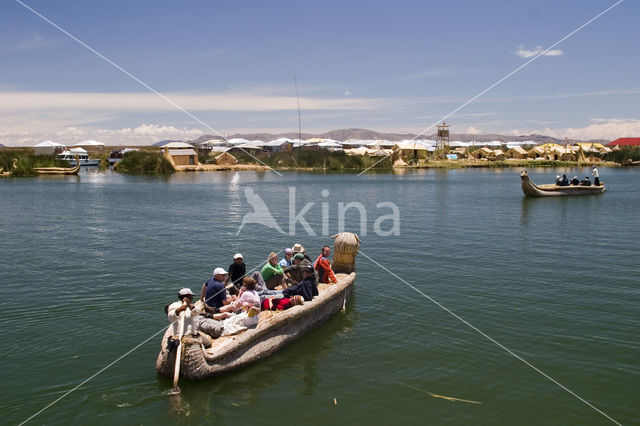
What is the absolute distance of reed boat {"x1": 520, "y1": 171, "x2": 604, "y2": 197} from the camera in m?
40.8

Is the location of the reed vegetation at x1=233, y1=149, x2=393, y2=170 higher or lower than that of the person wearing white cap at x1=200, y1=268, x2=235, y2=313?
higher

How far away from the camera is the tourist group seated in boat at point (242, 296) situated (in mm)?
9188

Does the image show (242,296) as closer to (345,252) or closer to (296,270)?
(296,270)

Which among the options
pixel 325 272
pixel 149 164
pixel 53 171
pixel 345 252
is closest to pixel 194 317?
pixel 325 272

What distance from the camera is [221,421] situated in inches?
319

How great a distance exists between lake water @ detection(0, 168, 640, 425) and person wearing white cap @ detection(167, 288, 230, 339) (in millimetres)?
980

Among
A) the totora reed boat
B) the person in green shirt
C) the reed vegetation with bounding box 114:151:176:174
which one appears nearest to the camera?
the totora reed boat

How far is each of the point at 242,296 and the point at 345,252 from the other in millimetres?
4936

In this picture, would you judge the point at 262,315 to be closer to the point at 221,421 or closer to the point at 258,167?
the point at 221,421

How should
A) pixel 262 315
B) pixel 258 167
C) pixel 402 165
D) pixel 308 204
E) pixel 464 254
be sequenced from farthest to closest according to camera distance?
pixel 402 165 → pixel 258 167 → pixel 308 204 → pixel 464 254 → pixel 262 315

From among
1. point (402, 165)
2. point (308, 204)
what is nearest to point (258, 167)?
point (402, 165)

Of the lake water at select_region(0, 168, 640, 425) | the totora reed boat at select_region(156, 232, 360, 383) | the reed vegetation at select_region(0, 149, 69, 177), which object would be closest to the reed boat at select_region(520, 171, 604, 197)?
the lake water at select_region(0, 168, 640, 425)

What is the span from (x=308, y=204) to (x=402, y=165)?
209ft

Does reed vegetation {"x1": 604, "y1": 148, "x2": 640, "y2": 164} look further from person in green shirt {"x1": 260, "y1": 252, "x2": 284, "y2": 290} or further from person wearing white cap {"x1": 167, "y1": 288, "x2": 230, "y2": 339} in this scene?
person wearing white cap {"x1": 167, "y1": 288, "x2": 230, "y2": 339}
